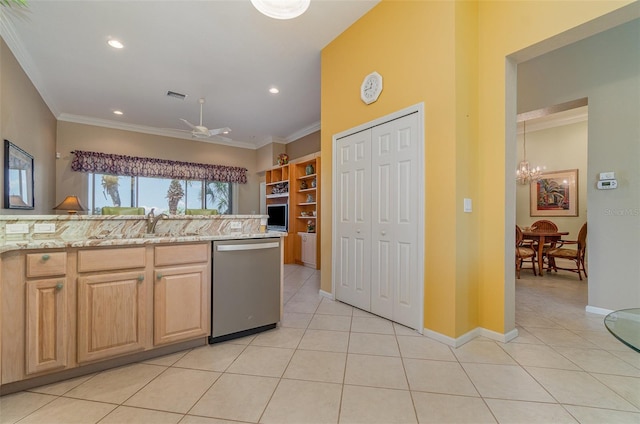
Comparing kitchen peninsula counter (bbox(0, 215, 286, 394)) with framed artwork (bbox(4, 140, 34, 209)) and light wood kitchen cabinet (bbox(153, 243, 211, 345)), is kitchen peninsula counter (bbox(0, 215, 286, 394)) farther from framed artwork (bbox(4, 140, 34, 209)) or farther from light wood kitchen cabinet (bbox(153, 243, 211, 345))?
framed artwork (bbox(4, 140, 34, 209))

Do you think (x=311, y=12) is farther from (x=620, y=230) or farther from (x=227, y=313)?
(x=620, y=230)

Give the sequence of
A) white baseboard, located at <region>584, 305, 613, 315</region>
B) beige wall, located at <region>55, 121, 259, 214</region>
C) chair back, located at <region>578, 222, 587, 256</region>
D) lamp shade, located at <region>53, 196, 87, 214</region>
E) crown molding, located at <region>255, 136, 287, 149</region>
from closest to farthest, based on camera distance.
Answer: white baseboard, located at <region>584, 305, 613, 315</region>
chair back, located at <region>578, 222, 587, 256</region>
lamp shade, located at <region>53, 196, 87, 214</region>
beige wall, located at <region>55, 121, 259, 214</region>
crown molding, located at <region>255, 136, 287, 149</region>

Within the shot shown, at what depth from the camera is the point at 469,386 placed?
1.70 m

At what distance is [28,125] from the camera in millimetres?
3818

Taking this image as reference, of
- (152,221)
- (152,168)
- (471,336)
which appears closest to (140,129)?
(152,168)

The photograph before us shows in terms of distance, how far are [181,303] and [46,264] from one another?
83 cm

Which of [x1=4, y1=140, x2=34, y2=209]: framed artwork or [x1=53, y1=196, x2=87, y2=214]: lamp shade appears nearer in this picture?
[x1=4, y1=140, x2=34, y2=209]: framed artwork

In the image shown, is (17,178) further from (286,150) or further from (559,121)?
(559,121)

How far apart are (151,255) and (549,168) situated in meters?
7.83

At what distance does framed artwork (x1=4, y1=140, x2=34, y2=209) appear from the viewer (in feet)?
10.2

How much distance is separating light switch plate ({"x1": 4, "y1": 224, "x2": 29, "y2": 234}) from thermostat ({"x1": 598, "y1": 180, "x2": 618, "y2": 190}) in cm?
526

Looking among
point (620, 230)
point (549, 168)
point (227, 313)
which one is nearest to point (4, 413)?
point (227, 313)

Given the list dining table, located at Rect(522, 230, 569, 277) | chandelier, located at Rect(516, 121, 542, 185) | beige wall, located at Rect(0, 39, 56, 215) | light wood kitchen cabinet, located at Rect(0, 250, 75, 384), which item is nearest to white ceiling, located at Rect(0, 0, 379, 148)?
beige wall, located at Rect(0, 39, 56, 215)

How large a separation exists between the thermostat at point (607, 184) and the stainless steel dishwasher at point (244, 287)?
358 cm
